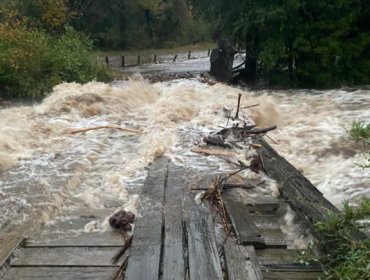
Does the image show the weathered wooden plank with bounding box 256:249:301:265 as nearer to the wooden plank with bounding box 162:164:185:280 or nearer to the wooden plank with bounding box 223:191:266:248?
the wooden plank with bounding box 223:191:266:248

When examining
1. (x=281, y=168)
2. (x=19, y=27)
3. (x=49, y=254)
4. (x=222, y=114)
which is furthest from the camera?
(x=19, y=27)

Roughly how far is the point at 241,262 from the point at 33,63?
46.3ft

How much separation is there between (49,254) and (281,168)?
11.1ft

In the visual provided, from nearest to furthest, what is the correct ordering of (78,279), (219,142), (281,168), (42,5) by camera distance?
(78,279), (281,168), (219,142), (42,5)

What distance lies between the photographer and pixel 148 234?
4625 millimetres

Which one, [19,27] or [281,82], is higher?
[19,27]

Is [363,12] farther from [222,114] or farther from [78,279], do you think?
[78,279]

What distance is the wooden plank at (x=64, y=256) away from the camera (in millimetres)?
4320

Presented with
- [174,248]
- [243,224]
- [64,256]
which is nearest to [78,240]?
[64,256]

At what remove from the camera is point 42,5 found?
26719 mm

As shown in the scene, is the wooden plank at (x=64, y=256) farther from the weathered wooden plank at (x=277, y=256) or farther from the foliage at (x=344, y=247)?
the foliage at (x=344, y=247)

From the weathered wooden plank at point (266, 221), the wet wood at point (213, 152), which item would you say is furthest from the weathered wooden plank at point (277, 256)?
the wet wood at point (213, 152)

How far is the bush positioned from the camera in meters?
16.1

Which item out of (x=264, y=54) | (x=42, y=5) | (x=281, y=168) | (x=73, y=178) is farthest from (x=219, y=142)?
(x=42, y=5)
